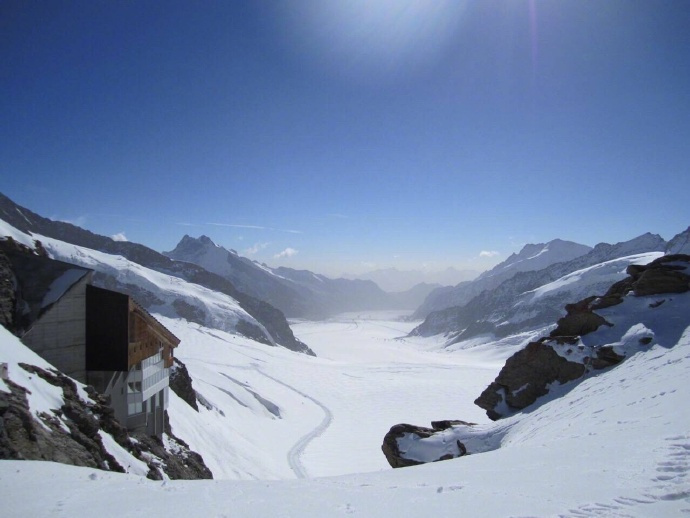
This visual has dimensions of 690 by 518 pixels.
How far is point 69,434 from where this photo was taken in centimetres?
979

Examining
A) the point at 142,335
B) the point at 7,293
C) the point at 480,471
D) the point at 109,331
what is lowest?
the point at 480,471

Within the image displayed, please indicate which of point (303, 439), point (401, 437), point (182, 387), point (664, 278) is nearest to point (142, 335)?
point (182, 387)

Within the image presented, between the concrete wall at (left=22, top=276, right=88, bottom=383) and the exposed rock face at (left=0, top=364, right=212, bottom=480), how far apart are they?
164 centimetres

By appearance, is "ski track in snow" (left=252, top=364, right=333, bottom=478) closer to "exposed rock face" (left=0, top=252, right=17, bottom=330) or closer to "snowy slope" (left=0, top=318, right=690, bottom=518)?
"exposed rock face" (left=0, top=252, right=17, bottom=330)

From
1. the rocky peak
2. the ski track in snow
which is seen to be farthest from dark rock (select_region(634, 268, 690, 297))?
the rocky peak

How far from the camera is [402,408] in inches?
2009

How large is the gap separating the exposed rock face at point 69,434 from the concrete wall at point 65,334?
1.64 metres

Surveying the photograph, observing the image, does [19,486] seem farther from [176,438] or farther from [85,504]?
[176,438]

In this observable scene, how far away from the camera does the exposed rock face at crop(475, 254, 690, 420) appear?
2003cm

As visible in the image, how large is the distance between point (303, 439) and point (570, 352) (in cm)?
2293

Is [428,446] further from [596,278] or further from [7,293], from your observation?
[596,278]

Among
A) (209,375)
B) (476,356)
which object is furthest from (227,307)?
(209,375)

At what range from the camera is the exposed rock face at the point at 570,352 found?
20.0 metres

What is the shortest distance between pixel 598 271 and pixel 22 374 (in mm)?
226521
